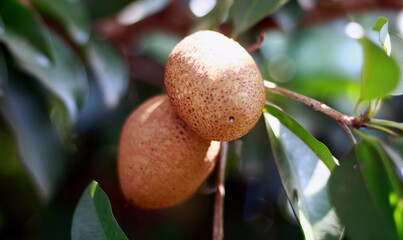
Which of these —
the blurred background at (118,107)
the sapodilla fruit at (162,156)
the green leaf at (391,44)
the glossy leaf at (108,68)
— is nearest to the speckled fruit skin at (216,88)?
the sapodilla fruit at (162,156)

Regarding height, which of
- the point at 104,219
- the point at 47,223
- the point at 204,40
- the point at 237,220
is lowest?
the point at 237,220

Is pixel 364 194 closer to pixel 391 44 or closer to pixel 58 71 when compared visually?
pixel 391 44

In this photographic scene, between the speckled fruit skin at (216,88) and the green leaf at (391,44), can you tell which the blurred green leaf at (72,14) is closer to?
the speckled fruit skin at (216,88)

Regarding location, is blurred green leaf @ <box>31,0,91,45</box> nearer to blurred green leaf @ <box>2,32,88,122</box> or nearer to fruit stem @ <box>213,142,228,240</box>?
blurred green leaf @ <box>2,32,88,122</box>

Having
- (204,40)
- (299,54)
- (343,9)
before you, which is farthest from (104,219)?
(299,54)

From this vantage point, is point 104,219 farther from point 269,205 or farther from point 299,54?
point 299,54

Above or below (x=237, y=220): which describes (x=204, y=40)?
above
